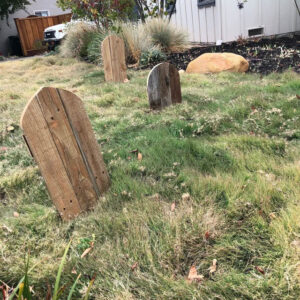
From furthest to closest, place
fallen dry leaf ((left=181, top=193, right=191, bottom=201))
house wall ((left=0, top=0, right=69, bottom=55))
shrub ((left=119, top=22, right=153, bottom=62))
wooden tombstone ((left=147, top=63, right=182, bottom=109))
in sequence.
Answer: house wall ((left=0, top=0, right=69, bottom=55)), shrub ((left=119, top=22, right=153, bottom=62)), wooden tombstone ((left=147, top=63, right=182, bottom=109)), fallen dry leaf ((left=181, top=193, right=191, bottom=201))

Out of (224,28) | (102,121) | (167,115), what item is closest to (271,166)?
(167,115)

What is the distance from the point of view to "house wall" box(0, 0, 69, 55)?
65.6ft

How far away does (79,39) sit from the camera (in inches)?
414

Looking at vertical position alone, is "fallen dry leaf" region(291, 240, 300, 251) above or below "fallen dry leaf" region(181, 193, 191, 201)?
below

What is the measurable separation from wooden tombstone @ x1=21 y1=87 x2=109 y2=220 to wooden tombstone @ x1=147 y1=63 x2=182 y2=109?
7.02 ft

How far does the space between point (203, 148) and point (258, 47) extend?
6.63m

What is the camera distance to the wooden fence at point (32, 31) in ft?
61.3

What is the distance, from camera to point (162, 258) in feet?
5.37

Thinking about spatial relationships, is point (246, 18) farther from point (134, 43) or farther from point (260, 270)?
point (260, 270)

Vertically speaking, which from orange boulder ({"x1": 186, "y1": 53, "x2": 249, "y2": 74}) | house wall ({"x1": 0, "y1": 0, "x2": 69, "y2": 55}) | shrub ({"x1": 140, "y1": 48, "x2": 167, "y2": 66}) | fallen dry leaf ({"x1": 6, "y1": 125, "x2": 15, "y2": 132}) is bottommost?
fallen dry leaf ({"x1": 6, "y1": 125, "x2": 15, "y2": 132})

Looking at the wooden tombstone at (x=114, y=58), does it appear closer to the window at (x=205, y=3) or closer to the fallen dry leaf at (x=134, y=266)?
the fallen dry leaf at (x=134, y=266)

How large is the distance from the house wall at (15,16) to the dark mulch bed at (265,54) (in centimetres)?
1567

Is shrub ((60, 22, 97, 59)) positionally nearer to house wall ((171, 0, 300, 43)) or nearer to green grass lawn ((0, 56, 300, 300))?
house wall ((171, 0, 300, 43))

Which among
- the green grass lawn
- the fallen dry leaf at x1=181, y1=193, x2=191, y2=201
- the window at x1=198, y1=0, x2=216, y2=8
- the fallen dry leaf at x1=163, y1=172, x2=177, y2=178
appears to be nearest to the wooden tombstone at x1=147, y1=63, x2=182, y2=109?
the green grass lawn
